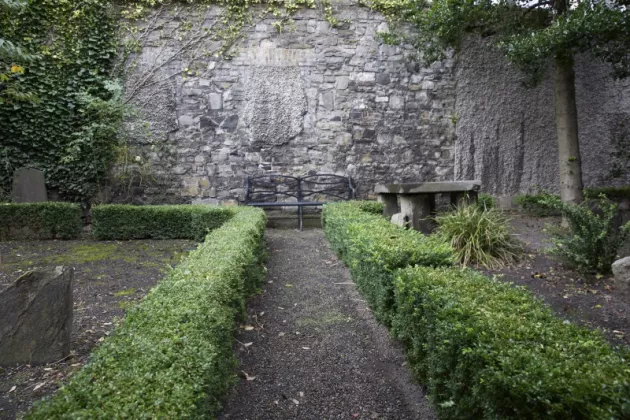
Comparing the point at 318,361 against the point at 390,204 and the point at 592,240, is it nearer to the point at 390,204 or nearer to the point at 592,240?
the point at 592,240

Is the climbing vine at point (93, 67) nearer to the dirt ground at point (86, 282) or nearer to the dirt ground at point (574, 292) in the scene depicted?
the dirt ground at point (86, 282)

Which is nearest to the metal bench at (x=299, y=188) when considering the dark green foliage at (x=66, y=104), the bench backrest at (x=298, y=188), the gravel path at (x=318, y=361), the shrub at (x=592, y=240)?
the bench backrest at (x=298, y=188)

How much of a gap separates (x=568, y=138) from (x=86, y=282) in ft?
24.2

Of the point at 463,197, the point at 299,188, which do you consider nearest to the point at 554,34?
the point at 463,197

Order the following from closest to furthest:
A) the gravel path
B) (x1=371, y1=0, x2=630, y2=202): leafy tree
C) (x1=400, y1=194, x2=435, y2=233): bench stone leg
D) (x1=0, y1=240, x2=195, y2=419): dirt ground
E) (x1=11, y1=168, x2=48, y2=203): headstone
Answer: the gravel path → (x1=0, y1=240, x2=195, y2=419): dirt ground → (x1=371, y1=0, x2=630, y2=202): leafy tree → (x1=400, y1=194, x2=435, y2=233): bench stone leg → (x1=11, y1=168, x2=48, y2=203): headstone

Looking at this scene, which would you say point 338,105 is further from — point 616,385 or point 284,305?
point 616,385

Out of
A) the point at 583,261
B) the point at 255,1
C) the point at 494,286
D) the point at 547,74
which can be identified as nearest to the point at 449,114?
the point at 547,74

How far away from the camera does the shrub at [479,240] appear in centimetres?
474

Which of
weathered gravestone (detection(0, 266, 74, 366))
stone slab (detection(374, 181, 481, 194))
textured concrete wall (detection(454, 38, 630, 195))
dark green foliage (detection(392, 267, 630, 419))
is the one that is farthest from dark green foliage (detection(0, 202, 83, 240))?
textured concrete wall (detection(454, 38, 630, 195))

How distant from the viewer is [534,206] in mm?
8516

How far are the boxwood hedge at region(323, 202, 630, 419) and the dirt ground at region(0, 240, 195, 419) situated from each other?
2.03 m

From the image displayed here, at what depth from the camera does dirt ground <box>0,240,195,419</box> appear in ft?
8.05

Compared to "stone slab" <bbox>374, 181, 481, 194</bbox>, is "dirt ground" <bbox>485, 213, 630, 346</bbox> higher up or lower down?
lower down

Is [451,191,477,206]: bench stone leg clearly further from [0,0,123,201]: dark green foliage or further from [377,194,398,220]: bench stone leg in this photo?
[0,0,123,201]: dark green foliage
